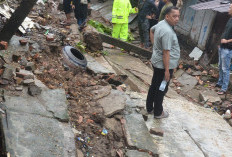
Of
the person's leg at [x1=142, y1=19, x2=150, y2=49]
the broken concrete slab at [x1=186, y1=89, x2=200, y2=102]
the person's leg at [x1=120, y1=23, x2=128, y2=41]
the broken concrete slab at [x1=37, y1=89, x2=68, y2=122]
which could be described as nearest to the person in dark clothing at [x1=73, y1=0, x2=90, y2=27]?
the person's leg at [x1=120, y1=23, x2=128, y2=41]

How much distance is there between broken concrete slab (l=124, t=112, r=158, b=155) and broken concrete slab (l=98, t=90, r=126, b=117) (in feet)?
0.71

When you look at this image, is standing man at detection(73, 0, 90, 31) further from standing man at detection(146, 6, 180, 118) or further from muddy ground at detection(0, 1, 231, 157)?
standing man at detection(146, 6, 180, 118)

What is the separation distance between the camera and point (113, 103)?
16.6 feet

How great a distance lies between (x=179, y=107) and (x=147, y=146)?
2176mm

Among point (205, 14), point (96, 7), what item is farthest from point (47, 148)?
point (96, 7)

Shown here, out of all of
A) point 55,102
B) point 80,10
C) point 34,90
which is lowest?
point 55,102

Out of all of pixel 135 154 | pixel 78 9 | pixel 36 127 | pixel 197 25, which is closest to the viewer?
pixel 36 127

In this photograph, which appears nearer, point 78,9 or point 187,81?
point 187,81

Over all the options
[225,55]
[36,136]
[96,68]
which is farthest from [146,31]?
[36,136]

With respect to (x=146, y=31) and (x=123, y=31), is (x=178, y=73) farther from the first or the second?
(x=123, y=31)

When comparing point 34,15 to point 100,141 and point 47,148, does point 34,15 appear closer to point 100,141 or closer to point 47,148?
point 100,141

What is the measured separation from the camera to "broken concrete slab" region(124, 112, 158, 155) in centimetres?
423

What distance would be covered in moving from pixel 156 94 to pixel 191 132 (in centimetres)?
91

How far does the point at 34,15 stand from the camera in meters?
8.21
